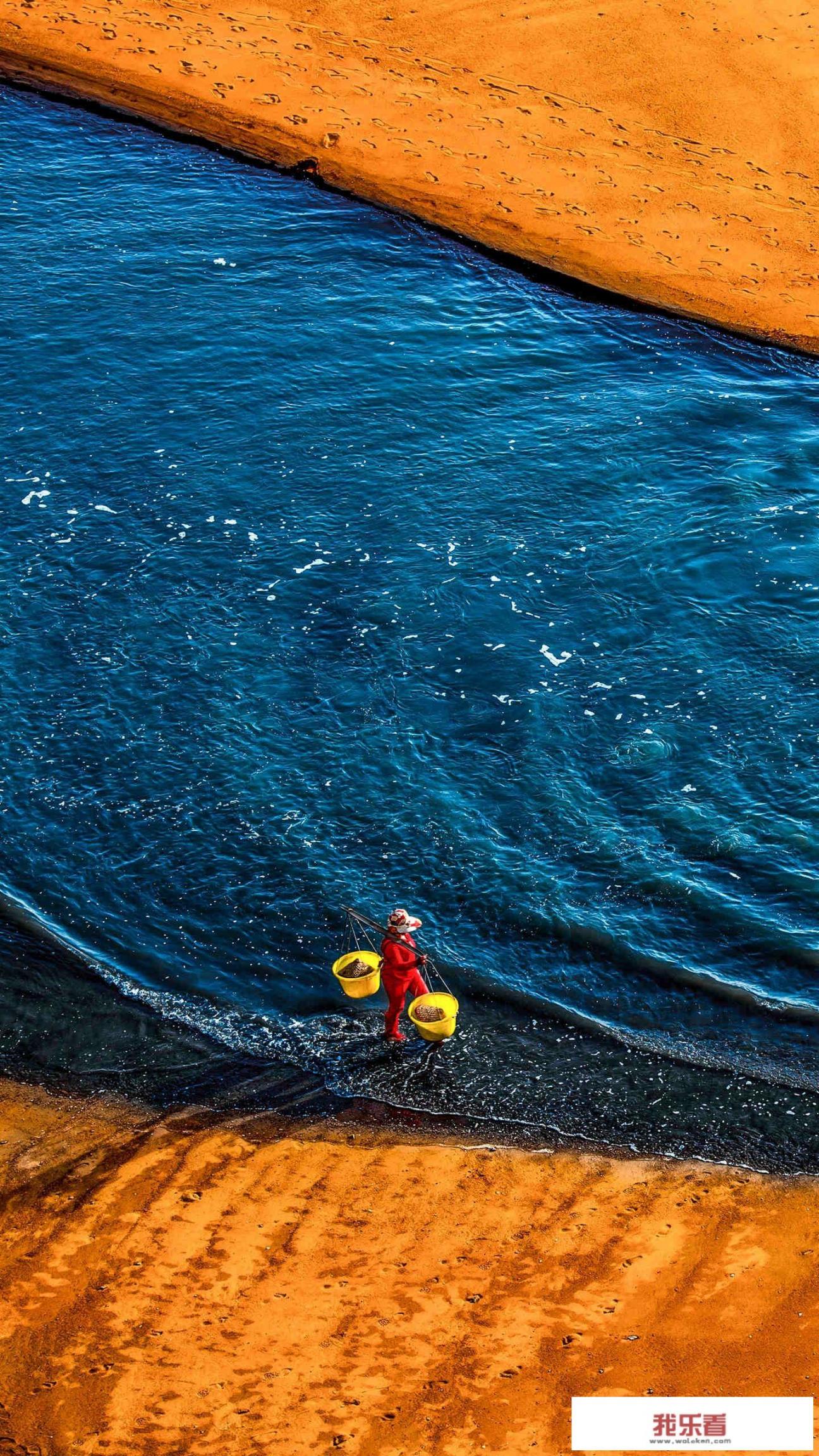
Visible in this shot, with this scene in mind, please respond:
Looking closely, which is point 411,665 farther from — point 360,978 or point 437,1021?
point 437,1021

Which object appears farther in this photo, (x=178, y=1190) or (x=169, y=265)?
(x=169, y=265)

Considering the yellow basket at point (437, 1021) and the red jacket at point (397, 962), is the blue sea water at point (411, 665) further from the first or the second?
the red jacket at point (397, 962)

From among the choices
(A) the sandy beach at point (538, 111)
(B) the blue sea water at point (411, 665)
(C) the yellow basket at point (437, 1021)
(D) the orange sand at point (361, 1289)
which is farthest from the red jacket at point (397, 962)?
(A) the sandy beach at point (538, 111)

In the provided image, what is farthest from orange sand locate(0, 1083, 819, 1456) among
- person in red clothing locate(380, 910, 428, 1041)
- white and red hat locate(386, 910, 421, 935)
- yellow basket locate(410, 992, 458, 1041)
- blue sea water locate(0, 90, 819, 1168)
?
white and red hat locate(386, 910, 421, 935)

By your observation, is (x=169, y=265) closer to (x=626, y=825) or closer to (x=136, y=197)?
(x=136, y=197)

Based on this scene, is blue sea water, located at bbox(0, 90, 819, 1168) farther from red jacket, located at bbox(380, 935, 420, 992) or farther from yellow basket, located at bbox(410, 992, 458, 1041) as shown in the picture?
red jacket, located at bbox(380, 935, 420, 992)

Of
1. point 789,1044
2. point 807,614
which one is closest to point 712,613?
point 807,614
